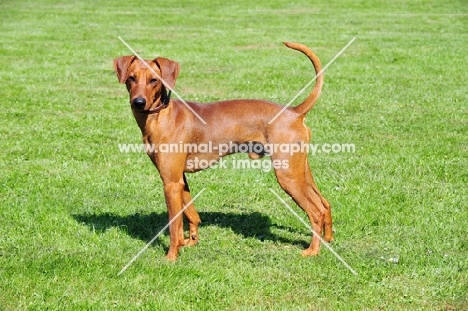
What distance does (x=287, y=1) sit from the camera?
28.2 m

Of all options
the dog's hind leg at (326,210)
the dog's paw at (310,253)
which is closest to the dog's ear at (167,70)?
the dog's hind leg at (326,210)

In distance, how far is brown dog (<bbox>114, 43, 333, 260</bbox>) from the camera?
5652 mm

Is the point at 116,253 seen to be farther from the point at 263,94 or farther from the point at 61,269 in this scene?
the point at 263,94

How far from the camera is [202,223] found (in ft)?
22.5

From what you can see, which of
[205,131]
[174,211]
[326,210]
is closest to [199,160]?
[205,131]

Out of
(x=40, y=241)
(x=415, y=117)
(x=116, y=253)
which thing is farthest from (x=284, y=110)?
(x=415, y=117)

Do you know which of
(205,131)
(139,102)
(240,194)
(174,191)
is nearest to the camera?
(139,102)

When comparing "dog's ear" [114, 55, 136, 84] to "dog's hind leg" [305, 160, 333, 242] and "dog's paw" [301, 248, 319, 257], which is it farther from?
"dog's paw" [301, 248, 319, 257]

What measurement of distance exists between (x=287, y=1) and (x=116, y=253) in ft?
77.2

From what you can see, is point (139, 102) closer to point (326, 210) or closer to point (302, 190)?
point (302, 190)

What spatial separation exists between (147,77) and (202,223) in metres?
1.85

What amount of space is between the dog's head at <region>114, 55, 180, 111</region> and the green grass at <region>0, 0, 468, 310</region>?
4.42ft

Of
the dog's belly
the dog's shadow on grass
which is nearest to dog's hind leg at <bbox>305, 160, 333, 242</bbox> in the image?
the dog's shadow on grass

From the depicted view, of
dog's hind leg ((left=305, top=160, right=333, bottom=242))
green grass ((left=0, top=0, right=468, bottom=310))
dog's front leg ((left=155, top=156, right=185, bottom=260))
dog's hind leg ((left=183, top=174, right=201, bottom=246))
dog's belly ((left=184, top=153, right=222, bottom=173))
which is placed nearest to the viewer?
green grass ((left=0, top=0, right=468, bottom=310))
